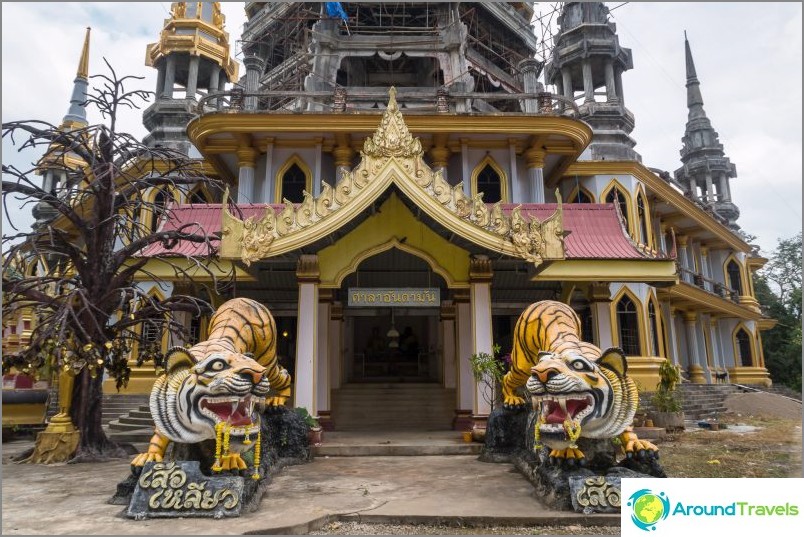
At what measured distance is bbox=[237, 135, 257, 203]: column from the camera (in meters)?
16.2

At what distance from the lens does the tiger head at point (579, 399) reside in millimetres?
5898

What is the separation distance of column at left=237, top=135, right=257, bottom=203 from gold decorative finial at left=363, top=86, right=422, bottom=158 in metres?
7.62

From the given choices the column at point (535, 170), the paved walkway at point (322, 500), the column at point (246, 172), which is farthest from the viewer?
the column at point (535, 170)

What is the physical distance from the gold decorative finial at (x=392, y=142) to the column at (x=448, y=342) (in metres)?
5.68

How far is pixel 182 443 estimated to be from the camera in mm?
6324

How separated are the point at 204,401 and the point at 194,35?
2565 cm

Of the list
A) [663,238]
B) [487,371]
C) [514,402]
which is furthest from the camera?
[663,238]

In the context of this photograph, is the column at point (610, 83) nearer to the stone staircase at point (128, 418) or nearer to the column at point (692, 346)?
the column at point (692, 346)

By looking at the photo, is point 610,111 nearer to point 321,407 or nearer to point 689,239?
point 689,239

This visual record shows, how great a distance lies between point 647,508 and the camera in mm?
4969

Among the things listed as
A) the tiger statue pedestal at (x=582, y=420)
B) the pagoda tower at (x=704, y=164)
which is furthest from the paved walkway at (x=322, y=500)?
the pagoda tower at (x=704, y=164)

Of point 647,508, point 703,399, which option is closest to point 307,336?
point 647,508

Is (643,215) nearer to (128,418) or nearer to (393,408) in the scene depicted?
(393,408)

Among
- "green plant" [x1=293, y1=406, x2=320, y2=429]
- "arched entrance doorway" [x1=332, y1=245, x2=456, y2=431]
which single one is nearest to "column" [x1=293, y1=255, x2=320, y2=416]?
"green plant" [x1=293, y1=406, x2=320, y2=429]
